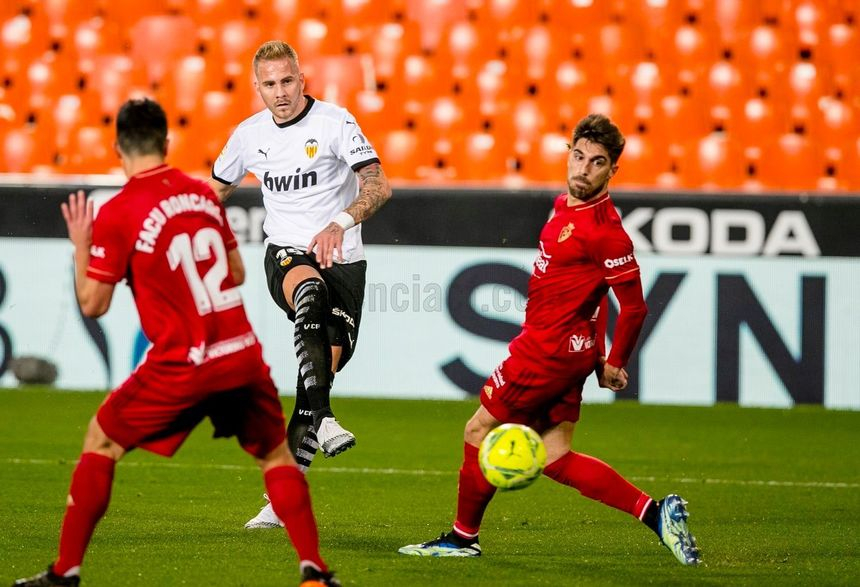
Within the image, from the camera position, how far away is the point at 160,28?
12.2m

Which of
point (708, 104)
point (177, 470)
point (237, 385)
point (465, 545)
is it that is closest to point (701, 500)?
point (465, 545)

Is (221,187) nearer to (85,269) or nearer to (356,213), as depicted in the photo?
(356,213)

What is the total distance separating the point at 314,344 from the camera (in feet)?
18.7

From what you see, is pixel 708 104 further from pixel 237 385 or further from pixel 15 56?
pixel 237 385

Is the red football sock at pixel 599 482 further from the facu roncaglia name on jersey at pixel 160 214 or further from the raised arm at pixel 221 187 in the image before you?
the raised arm at pixel 221 187

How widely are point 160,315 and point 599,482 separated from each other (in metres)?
1.89

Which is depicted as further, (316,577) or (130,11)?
(130,11)

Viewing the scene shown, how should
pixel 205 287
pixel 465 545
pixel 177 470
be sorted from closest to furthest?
1. pixel 205 287
2. pixel 465 545
3. pixel 177 470

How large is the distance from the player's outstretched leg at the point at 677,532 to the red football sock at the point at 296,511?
145 centimetres

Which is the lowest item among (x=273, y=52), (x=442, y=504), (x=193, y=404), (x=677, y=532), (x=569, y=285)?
(x=442, y=504)

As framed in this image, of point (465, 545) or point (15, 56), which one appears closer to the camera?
point (465, 545)

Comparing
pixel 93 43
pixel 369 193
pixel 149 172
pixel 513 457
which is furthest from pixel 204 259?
pixel 93 43

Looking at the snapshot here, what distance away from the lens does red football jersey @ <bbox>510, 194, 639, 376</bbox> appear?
4891 millimetres

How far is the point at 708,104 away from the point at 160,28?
504 centimetres
